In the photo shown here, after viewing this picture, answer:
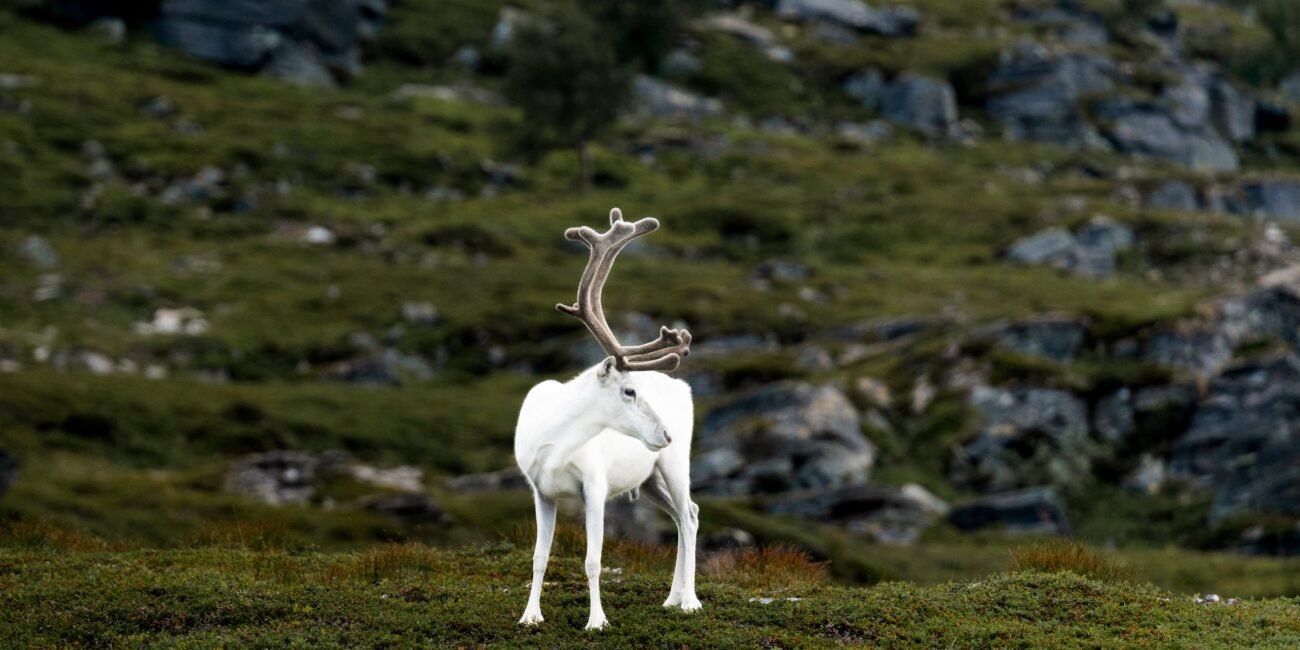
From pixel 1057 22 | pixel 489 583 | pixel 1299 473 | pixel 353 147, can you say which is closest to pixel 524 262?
pixel 353 147

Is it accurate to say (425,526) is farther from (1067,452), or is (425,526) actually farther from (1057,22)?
(1057,22)

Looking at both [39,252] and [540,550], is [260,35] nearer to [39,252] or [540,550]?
[39,252]

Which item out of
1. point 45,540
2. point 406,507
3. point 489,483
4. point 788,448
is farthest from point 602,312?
point 788,448

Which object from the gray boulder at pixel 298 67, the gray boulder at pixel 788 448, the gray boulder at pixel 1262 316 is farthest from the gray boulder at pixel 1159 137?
the gray boulder at pixel 788 448

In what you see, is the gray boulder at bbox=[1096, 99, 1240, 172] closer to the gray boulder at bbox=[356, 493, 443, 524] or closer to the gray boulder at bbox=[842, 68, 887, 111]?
the gray boulder at bbox=[842, 68, 887, 111]

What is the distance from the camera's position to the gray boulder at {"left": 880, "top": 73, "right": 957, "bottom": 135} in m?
162

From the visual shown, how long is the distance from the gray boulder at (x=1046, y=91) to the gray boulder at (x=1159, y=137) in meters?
3.37

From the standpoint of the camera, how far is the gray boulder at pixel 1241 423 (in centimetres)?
5756

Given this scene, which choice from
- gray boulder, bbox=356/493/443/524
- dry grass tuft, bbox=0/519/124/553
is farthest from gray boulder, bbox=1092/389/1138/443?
dry grass tuft, bbox=0/519/124/553

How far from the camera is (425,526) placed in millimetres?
48531

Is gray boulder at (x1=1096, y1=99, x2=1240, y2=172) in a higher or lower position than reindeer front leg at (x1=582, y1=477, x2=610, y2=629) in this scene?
higher

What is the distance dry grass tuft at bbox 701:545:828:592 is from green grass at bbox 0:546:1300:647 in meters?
0.41

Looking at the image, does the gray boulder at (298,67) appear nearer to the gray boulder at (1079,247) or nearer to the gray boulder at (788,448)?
the gray boulder at (1079,247)

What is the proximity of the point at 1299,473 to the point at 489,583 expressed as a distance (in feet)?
138
